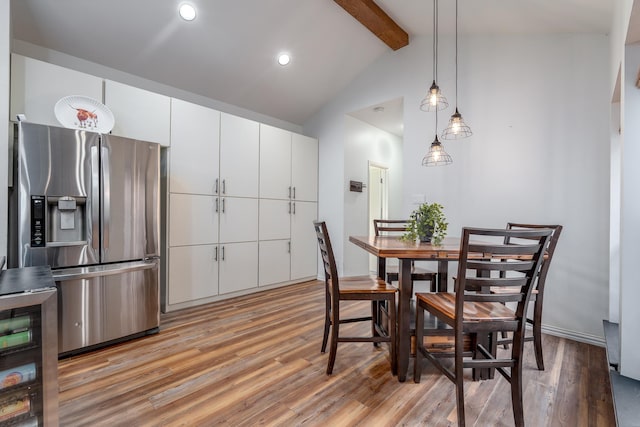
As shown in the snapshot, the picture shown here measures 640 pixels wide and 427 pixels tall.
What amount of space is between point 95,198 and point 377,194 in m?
4.23

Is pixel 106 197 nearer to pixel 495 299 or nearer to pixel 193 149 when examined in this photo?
pixel 193 149

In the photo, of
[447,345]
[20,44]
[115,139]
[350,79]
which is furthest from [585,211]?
[20,44]

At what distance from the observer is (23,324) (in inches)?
52.9

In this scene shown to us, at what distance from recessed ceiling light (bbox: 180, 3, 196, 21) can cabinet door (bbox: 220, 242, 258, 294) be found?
2406 millimetres

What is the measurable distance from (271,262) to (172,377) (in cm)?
224

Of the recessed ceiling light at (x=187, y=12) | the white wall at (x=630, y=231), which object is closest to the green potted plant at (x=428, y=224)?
the white wall at (x=630, y=231)

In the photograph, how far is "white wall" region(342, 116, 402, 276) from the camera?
15.0 ft

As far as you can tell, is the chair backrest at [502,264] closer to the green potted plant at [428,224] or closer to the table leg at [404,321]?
the table leg at [404,321]

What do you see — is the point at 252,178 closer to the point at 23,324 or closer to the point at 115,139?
the point at 115,139

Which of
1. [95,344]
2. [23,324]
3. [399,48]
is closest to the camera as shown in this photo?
[23,324]

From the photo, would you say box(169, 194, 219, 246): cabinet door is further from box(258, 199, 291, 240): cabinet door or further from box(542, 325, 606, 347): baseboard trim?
box(542, 325, 606, 347): baseboard trim

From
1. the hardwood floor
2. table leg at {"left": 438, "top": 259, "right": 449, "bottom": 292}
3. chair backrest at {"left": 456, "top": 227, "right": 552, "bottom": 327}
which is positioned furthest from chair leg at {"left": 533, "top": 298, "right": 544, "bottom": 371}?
table leg at {"left": 438, "top": 259, "right": 449, "bottom": 292}

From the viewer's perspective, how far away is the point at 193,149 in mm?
3342

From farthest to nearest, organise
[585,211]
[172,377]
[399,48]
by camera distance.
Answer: [399,48] → [585,211] → [172,377]
